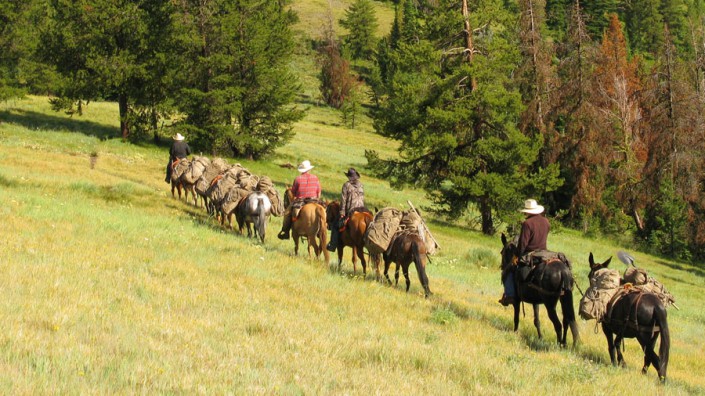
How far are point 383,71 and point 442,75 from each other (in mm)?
86783

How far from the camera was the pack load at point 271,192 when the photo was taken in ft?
57.0

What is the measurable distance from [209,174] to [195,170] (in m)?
1.19

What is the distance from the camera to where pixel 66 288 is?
838 cm

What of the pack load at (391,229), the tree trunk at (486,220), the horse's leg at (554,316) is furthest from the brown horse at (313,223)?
the tree trunk at (486,220)

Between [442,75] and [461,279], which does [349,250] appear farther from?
[442,75]

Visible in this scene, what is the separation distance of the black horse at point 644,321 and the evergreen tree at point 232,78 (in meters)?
33.2

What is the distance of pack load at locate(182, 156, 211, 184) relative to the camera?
22.8 metres

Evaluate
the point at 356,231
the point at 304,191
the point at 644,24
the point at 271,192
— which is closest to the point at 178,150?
the point at 271,192

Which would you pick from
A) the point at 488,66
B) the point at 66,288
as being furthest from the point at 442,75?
the point at 66,288

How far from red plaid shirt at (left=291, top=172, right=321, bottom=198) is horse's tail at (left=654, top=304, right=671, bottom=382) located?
8.78 meters

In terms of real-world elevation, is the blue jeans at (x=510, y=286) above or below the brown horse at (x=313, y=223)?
below

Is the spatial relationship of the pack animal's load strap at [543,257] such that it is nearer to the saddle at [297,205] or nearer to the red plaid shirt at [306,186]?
the saddle at [297,205]

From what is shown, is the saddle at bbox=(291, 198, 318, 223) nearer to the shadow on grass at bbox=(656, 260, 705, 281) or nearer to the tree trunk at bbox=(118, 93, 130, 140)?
the shadow on grass at bbox=(656, 260, 705, 281)

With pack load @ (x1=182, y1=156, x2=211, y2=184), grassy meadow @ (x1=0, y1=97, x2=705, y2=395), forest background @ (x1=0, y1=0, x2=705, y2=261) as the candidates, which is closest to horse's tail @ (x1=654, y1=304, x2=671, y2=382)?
grassy meadow @ (x1=0, y1=97, x2=705, y2=395)
